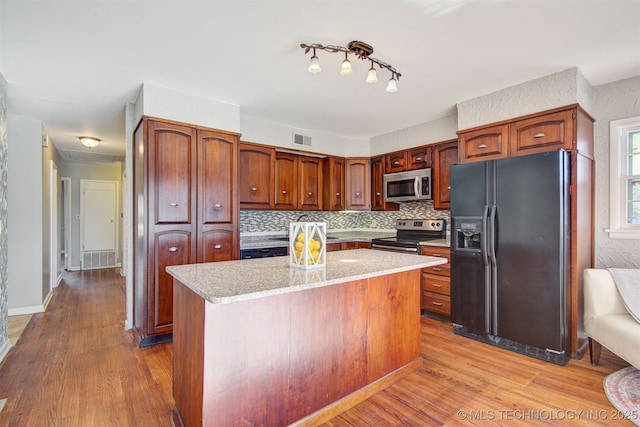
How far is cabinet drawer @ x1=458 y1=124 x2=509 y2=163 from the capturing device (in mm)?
3041

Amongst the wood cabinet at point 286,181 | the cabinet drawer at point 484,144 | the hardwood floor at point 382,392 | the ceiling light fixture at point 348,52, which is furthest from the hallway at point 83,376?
the cabinet drawer at point 484,144

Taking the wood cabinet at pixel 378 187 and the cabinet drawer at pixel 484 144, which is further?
the wood cabinet at pixel 378 187

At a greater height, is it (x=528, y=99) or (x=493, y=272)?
(x=528, y=99)

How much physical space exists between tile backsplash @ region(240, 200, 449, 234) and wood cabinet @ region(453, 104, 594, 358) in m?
1.43

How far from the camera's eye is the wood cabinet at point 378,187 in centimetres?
474

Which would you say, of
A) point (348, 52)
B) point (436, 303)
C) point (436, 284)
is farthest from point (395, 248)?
point (348, 52)

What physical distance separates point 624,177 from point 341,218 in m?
3.49

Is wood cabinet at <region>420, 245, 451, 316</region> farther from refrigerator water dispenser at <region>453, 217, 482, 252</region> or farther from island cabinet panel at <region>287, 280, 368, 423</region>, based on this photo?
island cabinet panel at <region>287, 280, 368, 423</region>

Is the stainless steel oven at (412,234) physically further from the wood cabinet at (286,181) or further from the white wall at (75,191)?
the white wall at (75,191)

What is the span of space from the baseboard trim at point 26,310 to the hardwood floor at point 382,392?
871 mm

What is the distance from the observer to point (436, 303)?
358 cm

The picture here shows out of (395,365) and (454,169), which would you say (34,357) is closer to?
(395,365)

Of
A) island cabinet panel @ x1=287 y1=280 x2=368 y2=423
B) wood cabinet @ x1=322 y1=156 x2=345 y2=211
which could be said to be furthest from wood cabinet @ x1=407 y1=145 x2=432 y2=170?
island cabinet panel @ x1=287 y1=280 x2=368 y2=423

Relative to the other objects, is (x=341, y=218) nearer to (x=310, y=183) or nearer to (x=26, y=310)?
(x=310, y=183)
